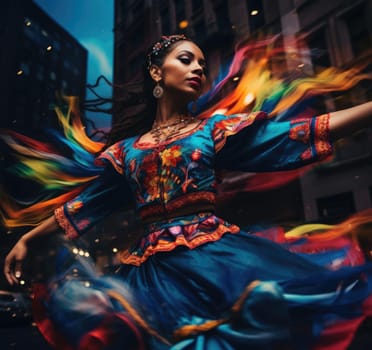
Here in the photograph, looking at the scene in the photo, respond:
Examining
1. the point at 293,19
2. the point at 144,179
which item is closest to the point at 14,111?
the point at 144,179

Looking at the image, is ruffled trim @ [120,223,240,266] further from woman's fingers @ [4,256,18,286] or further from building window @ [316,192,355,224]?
woman's fingers @ [4,256,18,286]

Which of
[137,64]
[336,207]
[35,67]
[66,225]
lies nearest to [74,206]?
[66,225]

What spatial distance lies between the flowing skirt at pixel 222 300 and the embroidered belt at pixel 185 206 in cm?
13

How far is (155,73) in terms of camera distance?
1571 mm

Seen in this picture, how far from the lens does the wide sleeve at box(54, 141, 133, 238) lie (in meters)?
1.52

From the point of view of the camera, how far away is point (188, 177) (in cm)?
128

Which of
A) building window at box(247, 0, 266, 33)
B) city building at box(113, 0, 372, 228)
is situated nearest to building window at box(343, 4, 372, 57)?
city building at box(113, 0, 372, 228)

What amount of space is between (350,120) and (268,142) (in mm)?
271

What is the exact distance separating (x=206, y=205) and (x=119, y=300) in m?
0.42

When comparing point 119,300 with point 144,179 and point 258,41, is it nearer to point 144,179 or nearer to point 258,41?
point 144,179

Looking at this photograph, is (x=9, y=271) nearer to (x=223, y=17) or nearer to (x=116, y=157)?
(x=116, y=157)

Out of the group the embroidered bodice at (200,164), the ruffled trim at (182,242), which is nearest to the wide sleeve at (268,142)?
the embroidered bodice at (200,164)

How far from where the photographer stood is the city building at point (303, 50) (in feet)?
4.57

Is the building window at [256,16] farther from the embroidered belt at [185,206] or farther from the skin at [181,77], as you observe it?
the embroidered belt at [185,206]
